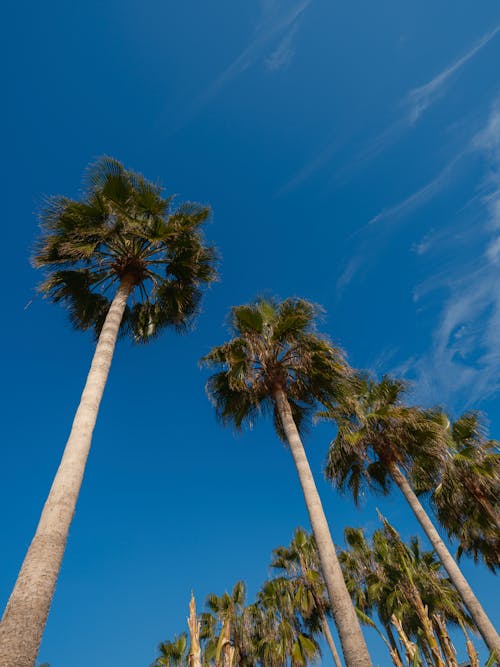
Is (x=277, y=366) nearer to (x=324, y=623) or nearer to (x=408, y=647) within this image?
(x=408, y=647)

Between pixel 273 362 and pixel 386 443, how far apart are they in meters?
6.01

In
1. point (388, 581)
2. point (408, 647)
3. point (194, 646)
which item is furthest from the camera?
point (388, 581)

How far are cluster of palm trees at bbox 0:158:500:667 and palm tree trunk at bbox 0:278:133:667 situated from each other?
15 mm

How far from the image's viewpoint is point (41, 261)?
960 centimetres

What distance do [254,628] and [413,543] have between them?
10.5 meters

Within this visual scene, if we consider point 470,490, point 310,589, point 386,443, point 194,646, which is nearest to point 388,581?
point 310,589

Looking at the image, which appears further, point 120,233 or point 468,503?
point 468,503

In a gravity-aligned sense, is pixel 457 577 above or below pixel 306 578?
below

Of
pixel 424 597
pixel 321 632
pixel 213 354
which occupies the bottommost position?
pixel 424 597

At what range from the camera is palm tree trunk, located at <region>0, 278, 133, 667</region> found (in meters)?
4.18

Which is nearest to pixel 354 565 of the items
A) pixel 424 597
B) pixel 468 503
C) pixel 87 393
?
pixel 424 597

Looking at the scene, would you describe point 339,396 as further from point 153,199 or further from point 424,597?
point 424,597

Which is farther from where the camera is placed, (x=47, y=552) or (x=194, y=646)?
(x=47, y=552)

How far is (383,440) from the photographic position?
14.3 metres
